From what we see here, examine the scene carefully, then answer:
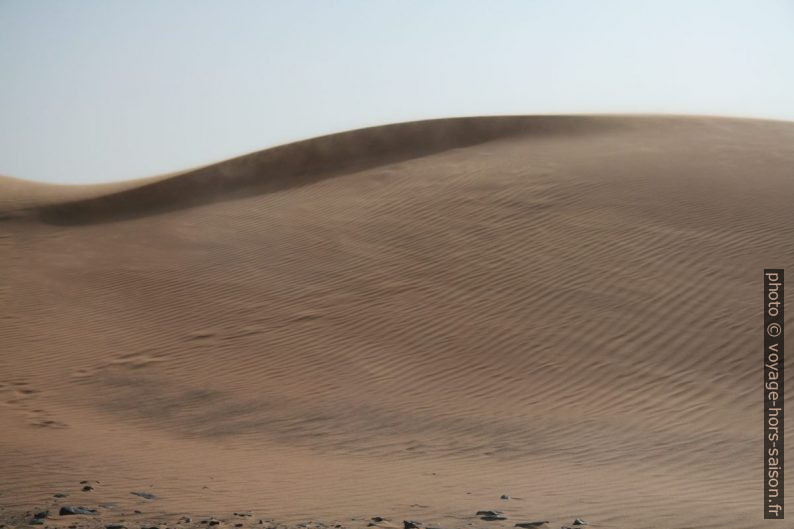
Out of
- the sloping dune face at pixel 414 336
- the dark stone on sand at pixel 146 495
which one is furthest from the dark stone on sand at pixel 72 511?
the dark stone on sand at pixel 146 495

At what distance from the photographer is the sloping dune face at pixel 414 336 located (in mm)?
7500

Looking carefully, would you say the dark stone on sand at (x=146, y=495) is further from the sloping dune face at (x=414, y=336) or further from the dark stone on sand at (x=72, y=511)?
the dark stone on sand at (x=72, y=511)

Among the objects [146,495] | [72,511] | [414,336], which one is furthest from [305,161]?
[72,511]

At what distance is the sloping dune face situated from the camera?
7.50 metres

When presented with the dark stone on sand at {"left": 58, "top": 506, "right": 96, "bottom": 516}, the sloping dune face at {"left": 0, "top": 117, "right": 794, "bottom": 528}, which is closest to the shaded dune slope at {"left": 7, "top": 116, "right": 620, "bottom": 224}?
the sloping dune face at {"left": 0, "top": 117, "right": 794, "bottom": 528}

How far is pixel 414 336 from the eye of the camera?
1215cm

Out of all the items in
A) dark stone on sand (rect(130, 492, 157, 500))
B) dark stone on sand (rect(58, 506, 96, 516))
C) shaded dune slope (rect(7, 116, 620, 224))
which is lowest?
dark stone on sand (rect(130, 492, 157, 500))

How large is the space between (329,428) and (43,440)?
2.91 meters

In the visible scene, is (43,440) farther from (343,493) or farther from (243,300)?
(243,300)

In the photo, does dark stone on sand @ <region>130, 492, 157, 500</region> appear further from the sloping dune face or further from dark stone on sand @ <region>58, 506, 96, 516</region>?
dark stone on sand @ <region>58, 506, 96, 516</region>

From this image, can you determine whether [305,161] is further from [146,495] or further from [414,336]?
[146,495]

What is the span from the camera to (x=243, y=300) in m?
13.9

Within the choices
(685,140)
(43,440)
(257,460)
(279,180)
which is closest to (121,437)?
(43,440)

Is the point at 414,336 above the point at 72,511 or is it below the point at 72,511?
above
